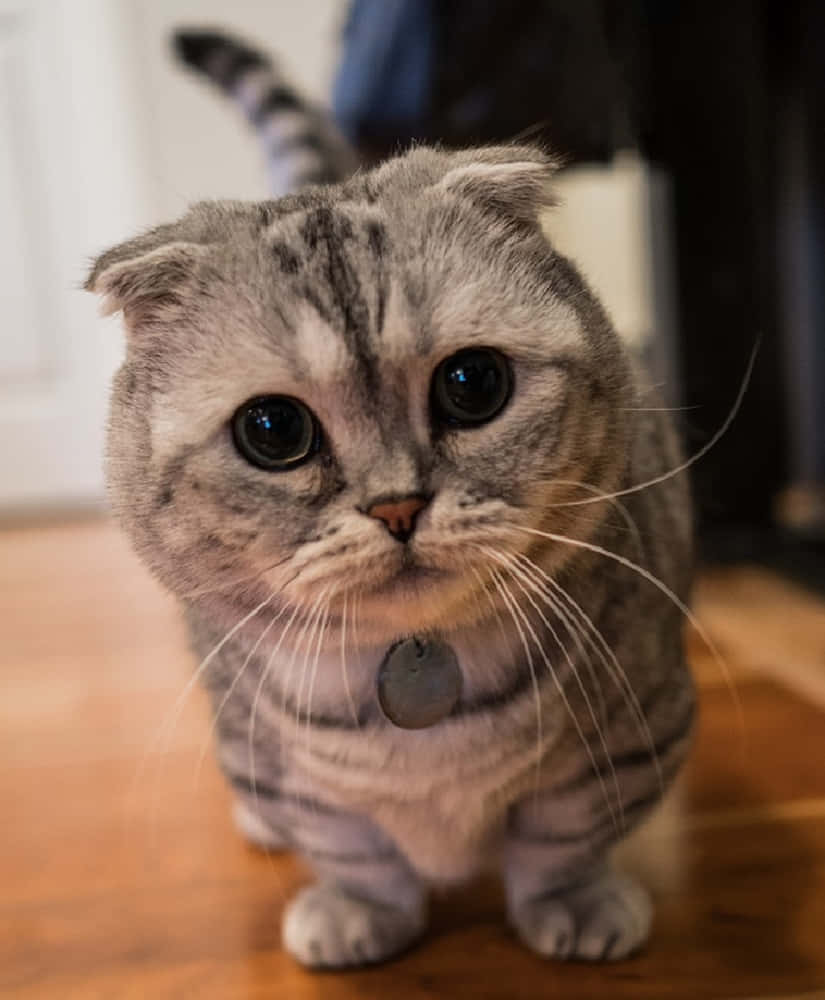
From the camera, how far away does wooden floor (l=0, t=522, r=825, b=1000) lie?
2.65 ft

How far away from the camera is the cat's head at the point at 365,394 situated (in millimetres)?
615

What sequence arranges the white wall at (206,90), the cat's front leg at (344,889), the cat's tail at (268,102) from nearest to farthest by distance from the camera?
the cat's front leg at (344,889) < the cat's tail at (268,102) < the white wall at (206,90)

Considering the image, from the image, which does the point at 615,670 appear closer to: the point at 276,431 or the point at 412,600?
the point at 412,600

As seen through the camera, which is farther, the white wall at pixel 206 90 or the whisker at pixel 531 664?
the white wall at pixel 206 90

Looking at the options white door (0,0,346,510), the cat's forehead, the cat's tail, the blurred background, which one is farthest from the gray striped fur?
white door (0,0,346,510)

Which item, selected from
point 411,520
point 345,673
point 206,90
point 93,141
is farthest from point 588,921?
point 93,141

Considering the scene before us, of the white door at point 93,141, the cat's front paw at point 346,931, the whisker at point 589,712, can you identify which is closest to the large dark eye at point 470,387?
the whisker at point 589,712

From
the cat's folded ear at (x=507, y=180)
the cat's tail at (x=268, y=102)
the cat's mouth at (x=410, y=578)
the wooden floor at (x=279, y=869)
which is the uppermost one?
the cat's tail at (x=268, y=102)

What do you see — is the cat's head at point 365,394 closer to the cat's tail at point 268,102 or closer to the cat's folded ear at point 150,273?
the cat's folded ear at point 150,273

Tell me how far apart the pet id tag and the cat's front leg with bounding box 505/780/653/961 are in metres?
0.15

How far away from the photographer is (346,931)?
833 millimetres

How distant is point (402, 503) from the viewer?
1.98ft

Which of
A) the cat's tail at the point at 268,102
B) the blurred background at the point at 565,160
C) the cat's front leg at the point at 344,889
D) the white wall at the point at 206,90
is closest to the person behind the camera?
the cat's front leg at the point at 344,889

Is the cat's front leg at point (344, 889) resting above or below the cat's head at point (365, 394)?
below
